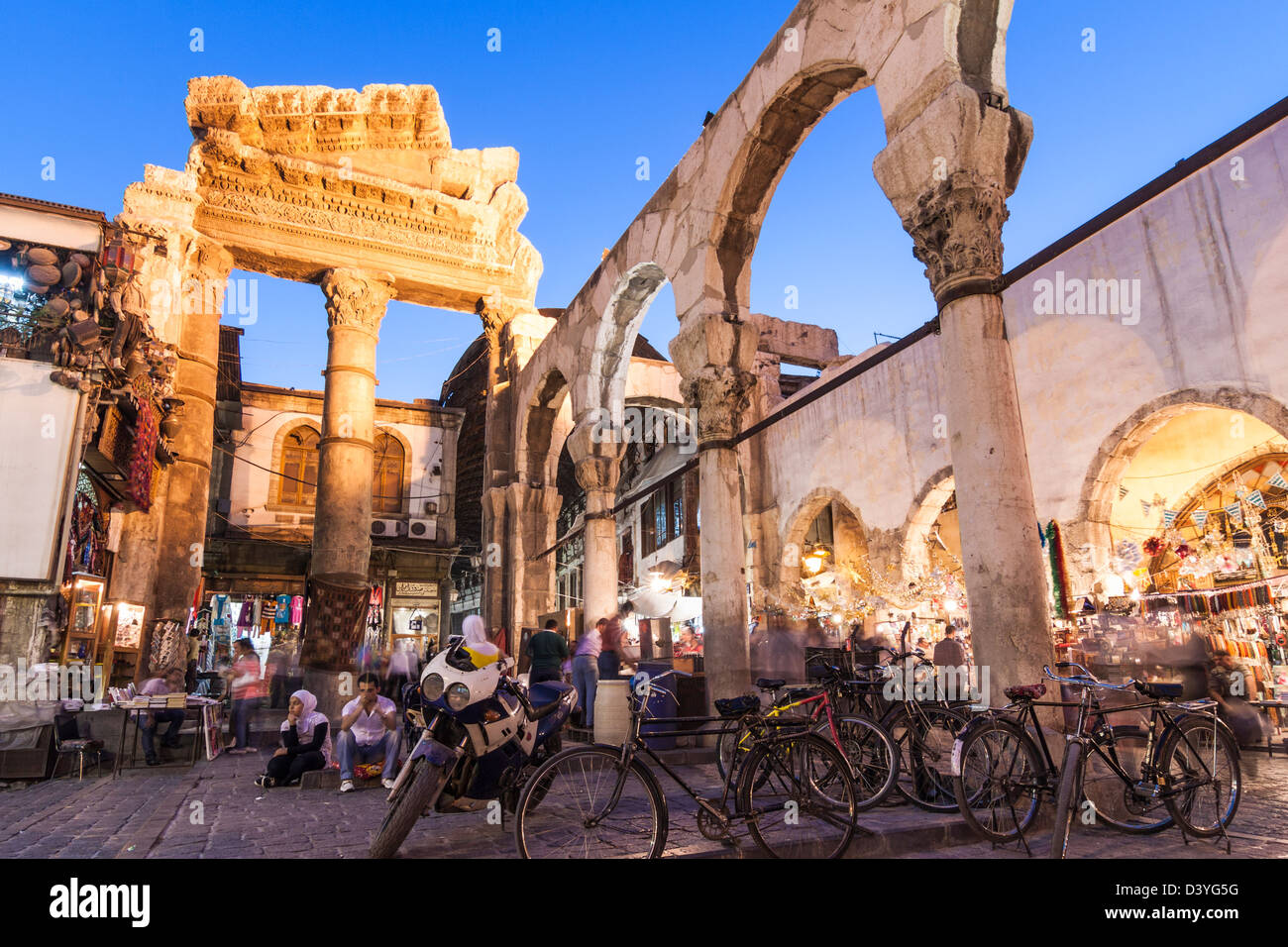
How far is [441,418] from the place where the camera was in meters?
21.5

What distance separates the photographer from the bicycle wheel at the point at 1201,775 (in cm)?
397

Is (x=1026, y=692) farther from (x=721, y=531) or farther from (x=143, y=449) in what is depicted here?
(x=143, y=449)

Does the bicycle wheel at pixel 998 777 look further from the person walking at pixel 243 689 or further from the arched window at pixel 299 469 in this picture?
the arched window at pixel 299 469

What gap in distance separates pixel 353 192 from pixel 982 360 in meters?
13.6

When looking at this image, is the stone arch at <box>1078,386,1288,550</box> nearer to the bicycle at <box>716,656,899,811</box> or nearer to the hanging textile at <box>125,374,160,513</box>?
the bicycle at <box>716,656,899,811</box>

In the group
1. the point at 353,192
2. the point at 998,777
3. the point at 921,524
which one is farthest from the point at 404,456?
the point at 998,777

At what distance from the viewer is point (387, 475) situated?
2064 cm

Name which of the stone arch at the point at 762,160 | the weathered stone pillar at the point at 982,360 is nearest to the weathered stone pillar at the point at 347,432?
the stone arch at the point at 762,160

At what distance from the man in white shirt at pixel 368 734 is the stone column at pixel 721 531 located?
313cm

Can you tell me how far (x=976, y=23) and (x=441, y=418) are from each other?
18108 mm

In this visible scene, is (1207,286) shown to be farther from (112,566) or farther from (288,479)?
(288,479)

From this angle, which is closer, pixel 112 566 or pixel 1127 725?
pixel 1127 725
